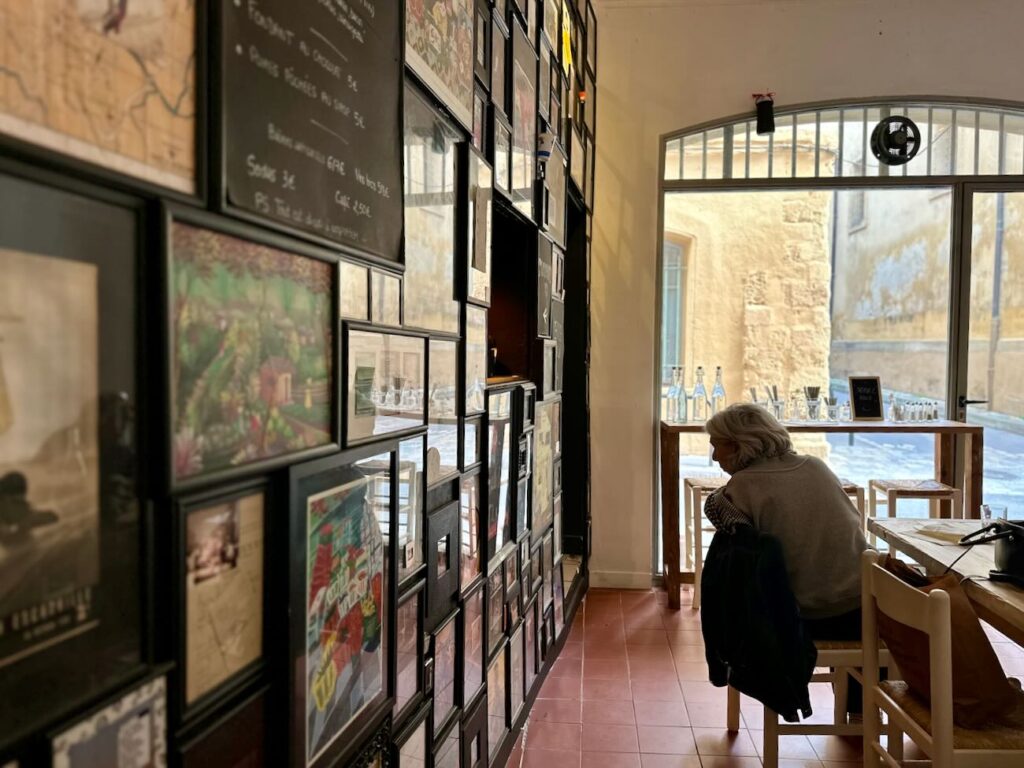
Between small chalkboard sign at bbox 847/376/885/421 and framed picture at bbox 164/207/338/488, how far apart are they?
154 inches

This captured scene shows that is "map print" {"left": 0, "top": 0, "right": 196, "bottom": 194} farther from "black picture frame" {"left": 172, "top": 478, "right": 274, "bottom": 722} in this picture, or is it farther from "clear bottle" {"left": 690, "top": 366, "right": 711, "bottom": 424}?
"clear bottle" {"left": 690, "top": 366, "right": 711, "bottom": 424}

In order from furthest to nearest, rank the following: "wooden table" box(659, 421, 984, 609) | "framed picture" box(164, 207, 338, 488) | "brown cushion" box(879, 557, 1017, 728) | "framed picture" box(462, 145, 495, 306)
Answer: "wooden table" box(659, 421, 984, 609), "framed picture" box(462, 145, 495, 306), "brown cushion" box(879, 557, 1017, 728), "framed picture" box(164, 207, 338, 488)

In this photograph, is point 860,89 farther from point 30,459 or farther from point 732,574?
point 30,459

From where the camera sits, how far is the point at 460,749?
6.32 feet

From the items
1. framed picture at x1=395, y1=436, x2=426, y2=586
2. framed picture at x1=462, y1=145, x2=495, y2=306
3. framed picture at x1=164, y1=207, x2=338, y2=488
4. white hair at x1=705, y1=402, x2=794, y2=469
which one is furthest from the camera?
white hair at x1=705, y1=402, x2=794, y2=469

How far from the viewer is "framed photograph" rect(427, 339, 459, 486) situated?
5.37 feet

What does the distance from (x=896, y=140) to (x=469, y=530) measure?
380 cm

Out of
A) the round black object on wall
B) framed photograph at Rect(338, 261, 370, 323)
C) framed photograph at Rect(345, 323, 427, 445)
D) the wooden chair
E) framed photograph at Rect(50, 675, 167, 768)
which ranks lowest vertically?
the wooden chair

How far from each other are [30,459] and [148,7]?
1.46 ft

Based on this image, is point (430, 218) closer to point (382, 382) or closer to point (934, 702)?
point (382, 382)

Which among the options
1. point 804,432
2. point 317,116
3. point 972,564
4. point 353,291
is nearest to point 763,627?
point 972,564

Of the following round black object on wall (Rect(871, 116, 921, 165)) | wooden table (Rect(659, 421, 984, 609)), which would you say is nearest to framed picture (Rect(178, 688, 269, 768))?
wooden table (Rect(659, 421, 984, 609))

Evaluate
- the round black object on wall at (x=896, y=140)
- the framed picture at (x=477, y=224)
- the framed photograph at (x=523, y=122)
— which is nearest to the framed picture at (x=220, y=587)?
the framed picture at (x=477, y=224)

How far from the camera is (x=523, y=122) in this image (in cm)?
246
